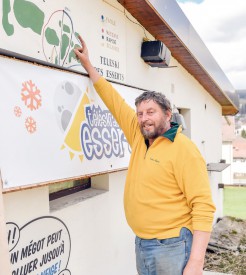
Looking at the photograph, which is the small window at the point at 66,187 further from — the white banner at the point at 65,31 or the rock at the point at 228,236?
the rock at the point at 228,236

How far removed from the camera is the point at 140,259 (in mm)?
Answer: 2900

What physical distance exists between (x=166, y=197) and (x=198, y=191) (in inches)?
11.5

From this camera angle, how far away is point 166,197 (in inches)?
108

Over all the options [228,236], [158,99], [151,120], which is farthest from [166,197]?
[228,236]

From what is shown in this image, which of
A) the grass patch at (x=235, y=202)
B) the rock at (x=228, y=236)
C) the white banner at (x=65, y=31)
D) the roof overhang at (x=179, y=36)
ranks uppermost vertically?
the roof overhang at (x=179, y=36)

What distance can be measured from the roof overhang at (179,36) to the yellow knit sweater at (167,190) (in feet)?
7.63

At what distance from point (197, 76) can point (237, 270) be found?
433cm

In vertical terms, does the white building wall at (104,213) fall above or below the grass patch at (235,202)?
above

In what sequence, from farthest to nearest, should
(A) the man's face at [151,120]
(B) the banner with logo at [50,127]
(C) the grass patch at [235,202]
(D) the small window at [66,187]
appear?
(C) the grass patch at [235,202]
(D) the small window at [66,187]
(A) the man's face at [151,120]
(B) the banner with logo at [50,127]

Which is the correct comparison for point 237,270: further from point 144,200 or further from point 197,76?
point 144,200

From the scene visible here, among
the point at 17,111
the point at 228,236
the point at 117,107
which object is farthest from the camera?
the point at 228,236

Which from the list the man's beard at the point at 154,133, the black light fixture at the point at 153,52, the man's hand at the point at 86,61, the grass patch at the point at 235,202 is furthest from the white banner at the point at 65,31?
the grass patch at the point at 235,202

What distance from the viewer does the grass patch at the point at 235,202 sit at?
49.6 feet

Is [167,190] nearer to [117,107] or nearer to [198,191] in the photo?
[198,191]
